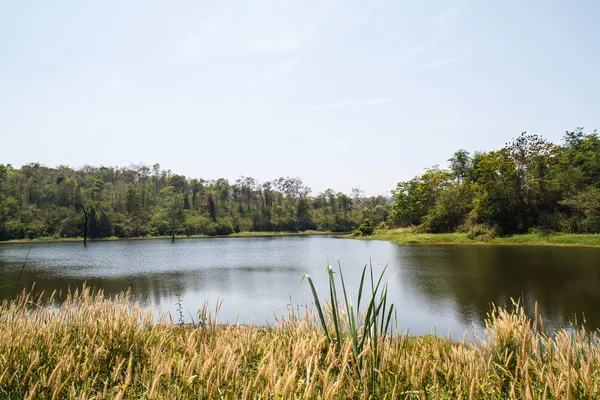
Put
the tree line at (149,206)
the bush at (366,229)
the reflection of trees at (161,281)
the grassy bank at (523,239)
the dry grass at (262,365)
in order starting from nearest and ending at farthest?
the dry grass at (262,365)
the reflection of trees at (161,281)
the grassy bank at (523,239)
the bush at (366,229)
the tree line at (149,206)

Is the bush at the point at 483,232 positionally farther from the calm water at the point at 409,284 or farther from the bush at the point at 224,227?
the bush at the point at 224,227

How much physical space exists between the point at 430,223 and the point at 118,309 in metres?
48.2

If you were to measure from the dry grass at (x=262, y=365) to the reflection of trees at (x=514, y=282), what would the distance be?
7.38 m

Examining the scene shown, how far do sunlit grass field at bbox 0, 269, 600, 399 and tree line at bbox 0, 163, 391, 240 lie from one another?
59.6 meters

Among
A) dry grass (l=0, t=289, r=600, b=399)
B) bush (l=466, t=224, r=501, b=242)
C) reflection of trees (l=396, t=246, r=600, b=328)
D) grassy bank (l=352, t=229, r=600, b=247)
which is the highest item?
dry grass (l=0, t=289, r=600, b=399)

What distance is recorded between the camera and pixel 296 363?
8.73 feet

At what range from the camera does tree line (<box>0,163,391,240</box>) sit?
6969 centimetres

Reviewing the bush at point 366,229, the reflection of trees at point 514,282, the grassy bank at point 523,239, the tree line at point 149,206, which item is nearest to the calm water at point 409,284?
the reflection of trees at point 514,282

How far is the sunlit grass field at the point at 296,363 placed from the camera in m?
2.82

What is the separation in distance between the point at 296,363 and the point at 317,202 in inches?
3945

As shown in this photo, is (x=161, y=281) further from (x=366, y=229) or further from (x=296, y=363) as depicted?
(x=366, y=229)

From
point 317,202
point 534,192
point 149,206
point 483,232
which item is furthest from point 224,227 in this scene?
point 534,192

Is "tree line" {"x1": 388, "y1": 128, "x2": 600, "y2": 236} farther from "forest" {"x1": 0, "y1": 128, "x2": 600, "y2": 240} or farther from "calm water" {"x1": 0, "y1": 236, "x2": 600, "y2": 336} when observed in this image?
"calm water" {"x1": 0, "y1": 236, "x2": 600, "y2": 336}

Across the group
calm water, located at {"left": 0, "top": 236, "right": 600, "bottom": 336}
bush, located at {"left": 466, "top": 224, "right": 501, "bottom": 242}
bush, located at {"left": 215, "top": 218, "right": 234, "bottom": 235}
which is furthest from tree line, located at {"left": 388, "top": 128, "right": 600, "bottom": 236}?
bush, located at {"left": 215, "top": 218, "right": 234, "bottom": 235}
